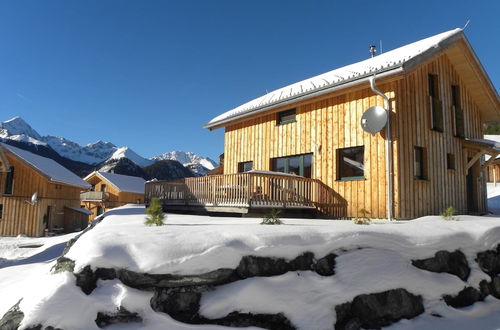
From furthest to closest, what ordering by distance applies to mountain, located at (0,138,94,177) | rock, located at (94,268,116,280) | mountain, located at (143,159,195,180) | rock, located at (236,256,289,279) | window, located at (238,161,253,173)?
1. mountain, located at (143,159,195,180)
2. mountain, located at (0,138,94,177)
3. window, located at (238,161,253,173)
4. rock, located at (236,256,289,279)
5. rock, located at (94,268,116,280)

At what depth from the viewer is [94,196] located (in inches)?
1612

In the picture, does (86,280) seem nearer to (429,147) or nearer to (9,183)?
(429,147)

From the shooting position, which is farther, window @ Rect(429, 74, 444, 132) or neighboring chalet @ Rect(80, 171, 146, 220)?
neighboring chalet @ Rect(80, 171, 146, 220)

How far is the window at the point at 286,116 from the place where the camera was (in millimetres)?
13367

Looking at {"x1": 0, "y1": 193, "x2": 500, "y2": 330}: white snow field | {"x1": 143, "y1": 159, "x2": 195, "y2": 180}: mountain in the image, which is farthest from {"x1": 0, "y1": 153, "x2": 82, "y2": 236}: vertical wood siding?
{"x1": 143, "y1": 159, "x2": 195, "y2": 180}: mountain

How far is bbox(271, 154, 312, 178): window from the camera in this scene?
41.0ft

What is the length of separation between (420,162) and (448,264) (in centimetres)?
609

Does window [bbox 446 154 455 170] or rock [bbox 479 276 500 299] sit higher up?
window [bbox 446 154 455 170]

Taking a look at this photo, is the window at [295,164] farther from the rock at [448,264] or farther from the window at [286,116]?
the rock at [448,264]

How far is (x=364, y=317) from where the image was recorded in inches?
182

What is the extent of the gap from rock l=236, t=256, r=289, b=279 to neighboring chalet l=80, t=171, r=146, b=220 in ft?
132

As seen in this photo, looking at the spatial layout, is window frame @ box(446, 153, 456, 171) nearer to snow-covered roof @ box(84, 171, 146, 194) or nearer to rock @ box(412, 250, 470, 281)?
rock @ box(412, 250, 470, 281)

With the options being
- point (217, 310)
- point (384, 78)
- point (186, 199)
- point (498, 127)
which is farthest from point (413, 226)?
point (498, 127)

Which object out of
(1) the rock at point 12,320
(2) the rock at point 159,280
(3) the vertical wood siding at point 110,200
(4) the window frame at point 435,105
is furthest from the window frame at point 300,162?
(3) the vertical wood siding at point 110,200
